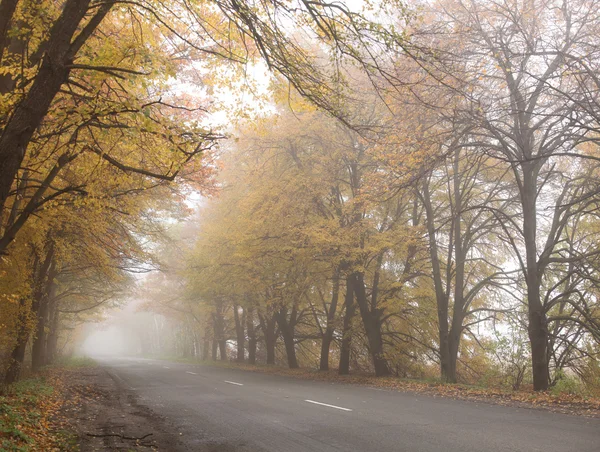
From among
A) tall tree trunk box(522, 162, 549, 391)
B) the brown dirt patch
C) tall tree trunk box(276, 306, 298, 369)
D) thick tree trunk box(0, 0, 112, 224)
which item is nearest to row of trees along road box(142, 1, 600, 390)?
tall tree trunk box(522, 162, 549, 391)

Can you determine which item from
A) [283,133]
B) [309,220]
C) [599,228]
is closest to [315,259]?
[309,220]

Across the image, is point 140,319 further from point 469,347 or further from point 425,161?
point 425,161

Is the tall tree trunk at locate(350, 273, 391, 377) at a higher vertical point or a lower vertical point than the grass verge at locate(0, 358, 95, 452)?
higher

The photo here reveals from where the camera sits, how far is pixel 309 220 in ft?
→ 62.3

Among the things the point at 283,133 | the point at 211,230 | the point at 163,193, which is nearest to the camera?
the point at 163,193

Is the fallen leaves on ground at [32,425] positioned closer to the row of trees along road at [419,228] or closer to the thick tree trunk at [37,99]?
the thick tree trunk at [37,99]

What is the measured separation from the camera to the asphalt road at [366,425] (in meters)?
6.62

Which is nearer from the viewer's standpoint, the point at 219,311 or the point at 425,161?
the point at 425,161

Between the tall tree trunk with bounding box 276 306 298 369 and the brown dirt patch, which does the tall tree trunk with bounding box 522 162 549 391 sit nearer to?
the brown dirt patch

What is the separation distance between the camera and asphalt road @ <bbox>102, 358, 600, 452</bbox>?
6625 mm

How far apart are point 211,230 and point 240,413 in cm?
1405

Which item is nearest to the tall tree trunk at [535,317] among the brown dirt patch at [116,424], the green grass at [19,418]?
the brown dirt patch at [116,424]

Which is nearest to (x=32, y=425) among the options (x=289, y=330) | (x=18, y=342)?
(x=18, y=342)

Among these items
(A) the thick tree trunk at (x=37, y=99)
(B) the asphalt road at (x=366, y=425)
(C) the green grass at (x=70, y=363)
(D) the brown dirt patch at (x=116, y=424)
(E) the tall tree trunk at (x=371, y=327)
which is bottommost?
(C) the green grass at (x=70, y=363)
